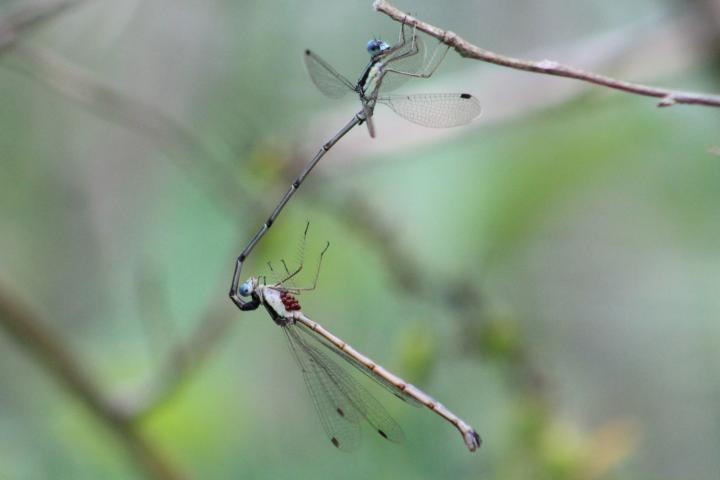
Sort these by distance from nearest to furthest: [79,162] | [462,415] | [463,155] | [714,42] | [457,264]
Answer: [714,42] → [462,415] → [457,264] → [463,155] → [79,162]

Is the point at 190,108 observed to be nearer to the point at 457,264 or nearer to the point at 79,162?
the point at 79,162

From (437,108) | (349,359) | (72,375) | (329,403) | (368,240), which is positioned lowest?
(72,375)

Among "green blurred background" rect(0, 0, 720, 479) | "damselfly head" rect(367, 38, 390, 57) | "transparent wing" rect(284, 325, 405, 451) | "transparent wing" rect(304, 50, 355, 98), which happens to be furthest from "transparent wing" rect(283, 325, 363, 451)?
"damselfly head" rect(367, 38, 390, 57)

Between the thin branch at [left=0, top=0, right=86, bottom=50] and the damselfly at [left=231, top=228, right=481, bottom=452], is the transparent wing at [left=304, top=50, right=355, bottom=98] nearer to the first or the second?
the damselfly at [left=231, top=228, right=481, bottom=452]

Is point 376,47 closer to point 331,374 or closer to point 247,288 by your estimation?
point 247,288

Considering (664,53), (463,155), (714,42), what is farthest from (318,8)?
(714,42)

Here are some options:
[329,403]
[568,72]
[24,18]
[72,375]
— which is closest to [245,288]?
[329,403]

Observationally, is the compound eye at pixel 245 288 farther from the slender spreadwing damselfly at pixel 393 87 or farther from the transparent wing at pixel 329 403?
the slender spreadwing damselfly at pixel 393 87
